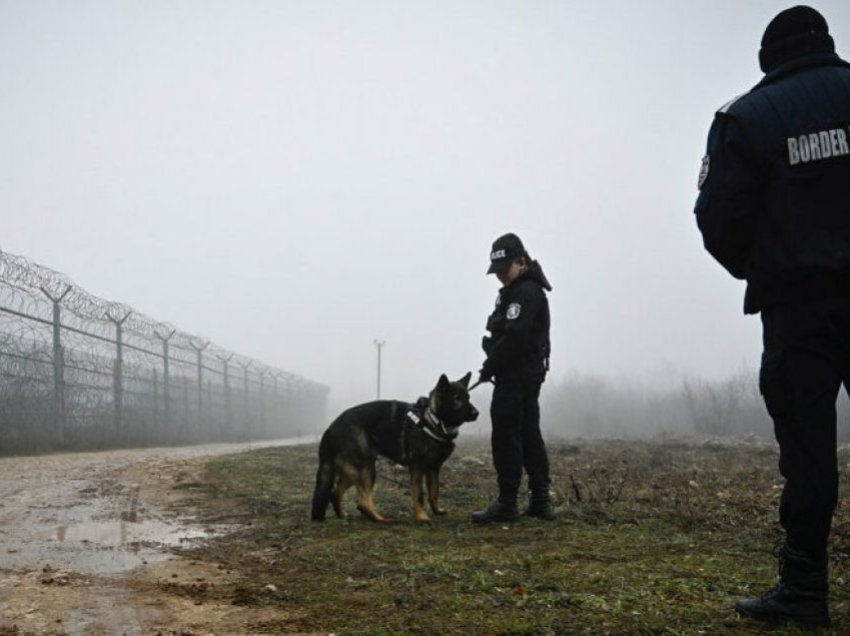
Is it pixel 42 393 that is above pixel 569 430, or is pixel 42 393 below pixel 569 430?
above

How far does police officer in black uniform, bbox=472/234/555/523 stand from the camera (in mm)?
5555

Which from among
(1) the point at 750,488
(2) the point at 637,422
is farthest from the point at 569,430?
(1) the point at 750,488

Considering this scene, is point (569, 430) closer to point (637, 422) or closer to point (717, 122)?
point (637, 422)

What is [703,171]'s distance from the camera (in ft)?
9.34

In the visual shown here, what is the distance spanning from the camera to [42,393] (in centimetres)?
1362

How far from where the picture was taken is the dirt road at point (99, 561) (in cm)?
284

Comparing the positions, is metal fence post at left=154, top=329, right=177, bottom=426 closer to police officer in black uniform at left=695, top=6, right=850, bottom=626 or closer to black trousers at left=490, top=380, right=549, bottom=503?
black trousers at left=490, top=380, right=549, bottom=503

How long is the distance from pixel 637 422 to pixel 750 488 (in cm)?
2662

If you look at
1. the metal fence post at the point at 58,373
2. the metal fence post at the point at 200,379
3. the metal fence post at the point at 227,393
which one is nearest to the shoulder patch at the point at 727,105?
the metal fence post at the point at 58,373

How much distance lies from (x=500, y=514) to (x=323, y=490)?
1.32m

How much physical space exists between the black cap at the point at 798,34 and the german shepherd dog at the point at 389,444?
358 cm

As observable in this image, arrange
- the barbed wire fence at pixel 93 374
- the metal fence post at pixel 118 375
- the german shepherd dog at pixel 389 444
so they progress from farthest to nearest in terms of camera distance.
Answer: the metal fence post at pixel 118 375 < the barbed wire fence at pixel 93 374 < the german shepherd dog at pixel 389 444

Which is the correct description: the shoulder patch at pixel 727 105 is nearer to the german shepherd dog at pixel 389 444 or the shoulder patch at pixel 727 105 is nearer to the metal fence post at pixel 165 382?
the german shepherd dog at pixel 389 444

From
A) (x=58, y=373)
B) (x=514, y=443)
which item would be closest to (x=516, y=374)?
(x=514, y=443)
